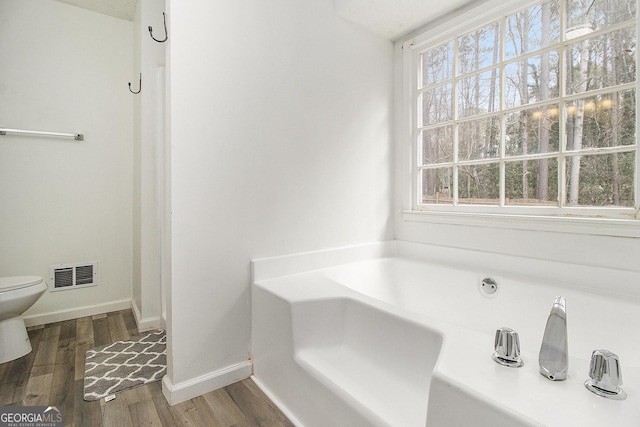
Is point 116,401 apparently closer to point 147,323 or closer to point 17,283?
point 147,323

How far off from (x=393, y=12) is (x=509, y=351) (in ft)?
6.45

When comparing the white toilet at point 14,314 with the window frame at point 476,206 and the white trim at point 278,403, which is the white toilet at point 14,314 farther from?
the window frame at point 476,206

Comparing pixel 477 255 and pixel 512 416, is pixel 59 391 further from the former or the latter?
pixel 477 255

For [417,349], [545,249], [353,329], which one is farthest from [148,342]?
[545,249]

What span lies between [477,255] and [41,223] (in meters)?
3.11

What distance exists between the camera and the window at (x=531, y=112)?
4.66ft

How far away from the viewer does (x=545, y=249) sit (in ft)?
5.22

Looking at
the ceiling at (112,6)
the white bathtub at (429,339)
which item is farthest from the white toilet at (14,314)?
the ceiling at (112,6)

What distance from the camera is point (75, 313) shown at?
249cm

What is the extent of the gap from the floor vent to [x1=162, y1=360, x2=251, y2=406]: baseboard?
5.12ft

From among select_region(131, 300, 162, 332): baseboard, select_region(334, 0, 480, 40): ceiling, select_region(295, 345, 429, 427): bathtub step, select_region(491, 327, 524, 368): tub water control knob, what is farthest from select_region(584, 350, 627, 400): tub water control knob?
select_region(131, 300, 162, 332): baseboard

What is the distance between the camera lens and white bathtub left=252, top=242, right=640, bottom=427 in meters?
0.73

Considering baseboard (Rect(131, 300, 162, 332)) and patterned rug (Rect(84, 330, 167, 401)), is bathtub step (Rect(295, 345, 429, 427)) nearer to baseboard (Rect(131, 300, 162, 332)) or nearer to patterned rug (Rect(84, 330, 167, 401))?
patterned rug (Rect(84, 330, 167, 401))

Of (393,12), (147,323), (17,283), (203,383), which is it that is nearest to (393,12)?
(393,12)
